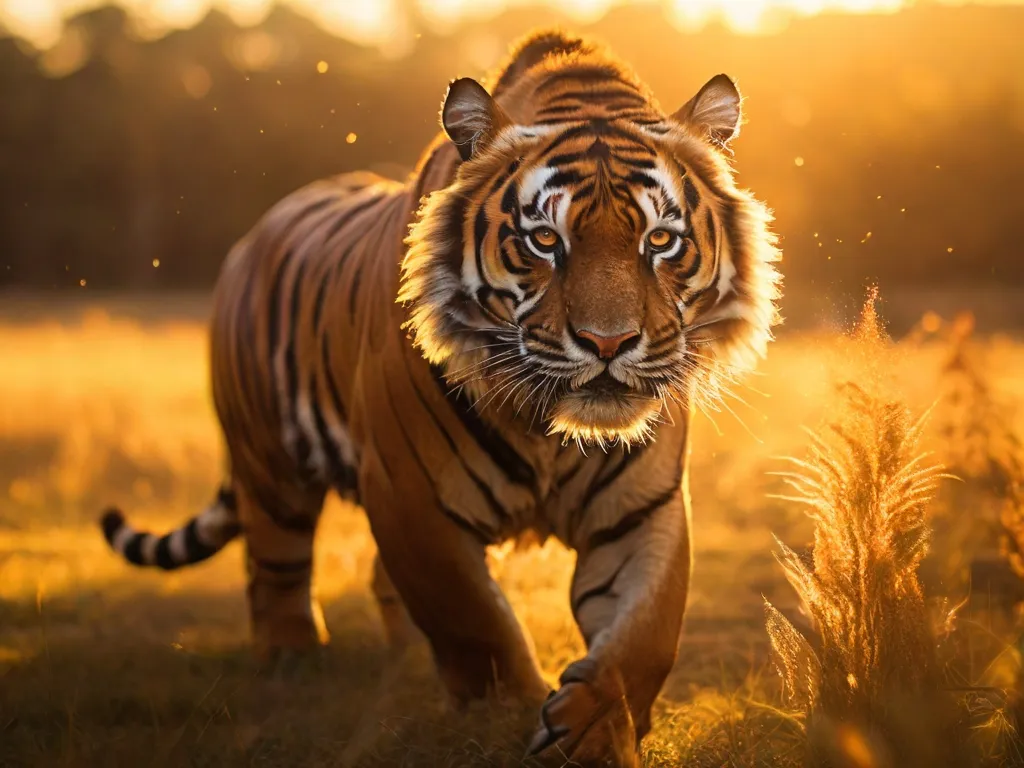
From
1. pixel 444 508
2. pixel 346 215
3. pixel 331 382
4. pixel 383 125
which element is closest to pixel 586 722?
pixel 444 508

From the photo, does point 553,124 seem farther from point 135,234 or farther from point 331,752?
point 135,234

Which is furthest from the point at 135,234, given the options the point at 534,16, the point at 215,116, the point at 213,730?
the point at 213,730

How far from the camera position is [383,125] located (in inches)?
1324

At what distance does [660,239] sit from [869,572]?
87 cm

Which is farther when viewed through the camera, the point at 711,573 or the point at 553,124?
the point at 711,573

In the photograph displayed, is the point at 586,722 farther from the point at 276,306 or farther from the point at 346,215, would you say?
the point at 346,215

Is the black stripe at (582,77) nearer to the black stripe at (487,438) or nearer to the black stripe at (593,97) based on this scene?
the black stripe at (593,97)

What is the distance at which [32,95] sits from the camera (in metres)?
33.3

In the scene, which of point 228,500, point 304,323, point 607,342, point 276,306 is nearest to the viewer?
point 607,342

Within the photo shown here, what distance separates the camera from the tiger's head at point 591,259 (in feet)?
9.91

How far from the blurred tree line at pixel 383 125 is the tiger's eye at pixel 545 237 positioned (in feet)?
56.0

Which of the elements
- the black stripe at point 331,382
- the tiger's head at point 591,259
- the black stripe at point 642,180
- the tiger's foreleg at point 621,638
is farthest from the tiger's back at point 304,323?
the tiger's foreleg at point 621,638

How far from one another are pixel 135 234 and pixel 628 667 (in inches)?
1204

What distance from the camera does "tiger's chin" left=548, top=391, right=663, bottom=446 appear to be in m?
3.06
